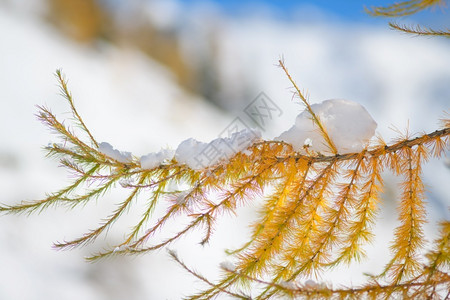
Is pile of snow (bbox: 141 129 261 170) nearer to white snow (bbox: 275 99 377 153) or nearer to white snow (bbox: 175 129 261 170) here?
white snow (bbox: 175 129 261 170)

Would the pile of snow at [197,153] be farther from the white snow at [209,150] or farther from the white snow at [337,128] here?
the white snow at [337,128]

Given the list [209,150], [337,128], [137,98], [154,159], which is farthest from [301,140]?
[137,98]

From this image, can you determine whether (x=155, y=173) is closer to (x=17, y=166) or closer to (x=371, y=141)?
(x=371, y=141)

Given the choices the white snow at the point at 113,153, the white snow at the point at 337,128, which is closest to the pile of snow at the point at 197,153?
the white snow at the point at 113,153

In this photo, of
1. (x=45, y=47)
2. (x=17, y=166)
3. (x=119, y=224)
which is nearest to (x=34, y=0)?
(x=45, y=47)

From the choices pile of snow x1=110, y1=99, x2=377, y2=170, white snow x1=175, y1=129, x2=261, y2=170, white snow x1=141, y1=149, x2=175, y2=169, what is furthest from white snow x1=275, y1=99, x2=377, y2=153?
Answer: white snow x1=141, y1=149, x2=175, y2=169
